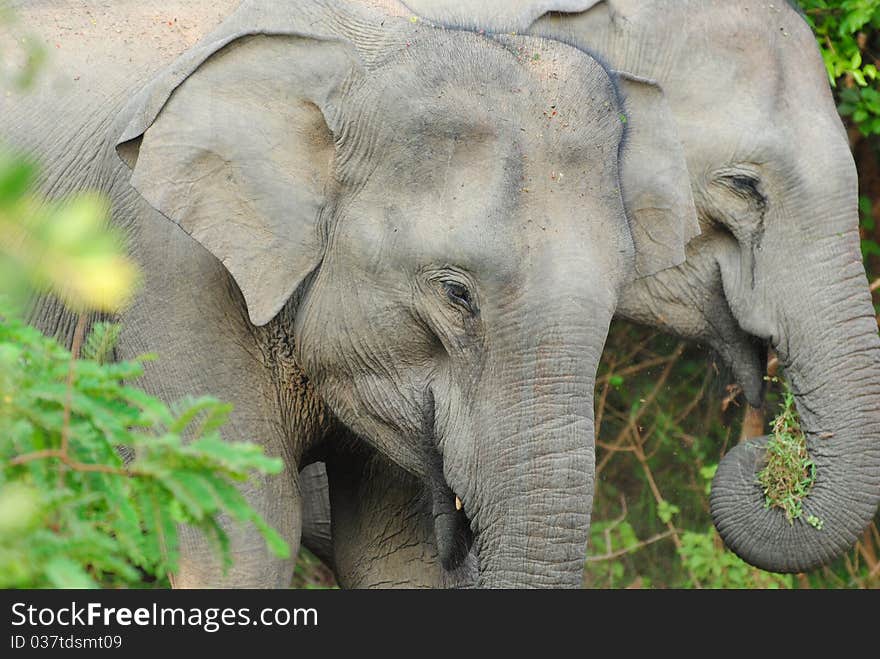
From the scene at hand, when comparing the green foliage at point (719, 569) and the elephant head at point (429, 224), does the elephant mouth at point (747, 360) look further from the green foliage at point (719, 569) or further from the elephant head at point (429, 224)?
the green foliage at point (719, 569)

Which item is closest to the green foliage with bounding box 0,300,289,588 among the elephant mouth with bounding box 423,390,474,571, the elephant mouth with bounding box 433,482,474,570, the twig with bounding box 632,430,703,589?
the elephant mouth with bounding box 423,390,474,571

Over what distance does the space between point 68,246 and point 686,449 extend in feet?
16.7

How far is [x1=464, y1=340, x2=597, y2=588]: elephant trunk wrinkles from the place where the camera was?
3.15 meters

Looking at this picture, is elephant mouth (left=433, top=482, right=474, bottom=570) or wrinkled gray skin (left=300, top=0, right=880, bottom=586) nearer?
elephant mouth (left=433, top=482, right=474, bottom=570)

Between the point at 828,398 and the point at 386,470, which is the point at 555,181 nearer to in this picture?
the point at 386,470

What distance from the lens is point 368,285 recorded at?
330cm

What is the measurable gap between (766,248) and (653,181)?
1010mm

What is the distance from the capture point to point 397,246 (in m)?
3.25

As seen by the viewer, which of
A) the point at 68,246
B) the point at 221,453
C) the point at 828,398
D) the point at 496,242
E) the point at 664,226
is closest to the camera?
the point at 68,246

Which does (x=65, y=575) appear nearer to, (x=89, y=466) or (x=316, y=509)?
(x=89, y=466)

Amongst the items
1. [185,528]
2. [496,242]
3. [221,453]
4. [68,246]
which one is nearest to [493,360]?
[496,242]

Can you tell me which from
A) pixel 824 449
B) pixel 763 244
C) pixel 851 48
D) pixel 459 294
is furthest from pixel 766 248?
pixel 459 294

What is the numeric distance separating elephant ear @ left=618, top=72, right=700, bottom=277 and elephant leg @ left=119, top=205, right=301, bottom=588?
0.82m

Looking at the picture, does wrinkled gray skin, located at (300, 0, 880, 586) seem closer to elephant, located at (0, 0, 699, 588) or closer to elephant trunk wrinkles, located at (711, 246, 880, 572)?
elephant trunk wrinkles, located at (711, 246, 880, 572)
